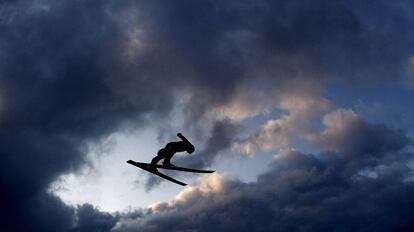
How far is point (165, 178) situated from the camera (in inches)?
1222

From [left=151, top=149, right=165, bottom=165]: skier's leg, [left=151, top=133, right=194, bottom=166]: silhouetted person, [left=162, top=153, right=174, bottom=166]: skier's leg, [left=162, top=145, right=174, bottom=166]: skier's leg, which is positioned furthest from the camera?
[left=151, top=149, right=165, bottom=165]: skier's leg

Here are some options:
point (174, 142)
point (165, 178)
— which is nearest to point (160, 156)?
point (174, 142)

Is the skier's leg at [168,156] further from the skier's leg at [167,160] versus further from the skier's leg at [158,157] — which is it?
the skier's leg at [158,157]

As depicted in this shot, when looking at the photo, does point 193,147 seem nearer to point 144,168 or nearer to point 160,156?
point 160,156

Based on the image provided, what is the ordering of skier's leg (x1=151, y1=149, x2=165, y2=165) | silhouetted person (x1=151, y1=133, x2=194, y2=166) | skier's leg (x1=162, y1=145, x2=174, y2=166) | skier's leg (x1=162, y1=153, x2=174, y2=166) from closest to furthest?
silhouetted person (x1=151, y1=133, x2=194, y2=166) < skier's leg (x1=162, y1=145, x2=174, y2=166) < skier's leg (x1=162, y1=153, x2=174, y2=166) < skier's leg (x1=151, y1=149, x2=165, y2=165)

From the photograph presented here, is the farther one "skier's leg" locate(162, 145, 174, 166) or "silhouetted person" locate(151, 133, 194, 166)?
"skier's leg" locate(162, 145, 174, 166)

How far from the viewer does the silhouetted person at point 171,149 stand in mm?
25125

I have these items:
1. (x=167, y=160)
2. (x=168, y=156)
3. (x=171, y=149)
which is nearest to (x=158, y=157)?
(x=167, y=160)

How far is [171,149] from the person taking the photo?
26078 mm

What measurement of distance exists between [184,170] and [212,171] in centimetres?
264

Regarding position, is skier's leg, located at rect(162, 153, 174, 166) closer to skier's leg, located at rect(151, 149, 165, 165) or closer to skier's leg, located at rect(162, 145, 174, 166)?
skier's leg, located at rect(162, 145, 174, 166)

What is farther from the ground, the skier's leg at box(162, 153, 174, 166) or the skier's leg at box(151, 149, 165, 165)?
the skier's leg at box(151, 149, 165, 165)

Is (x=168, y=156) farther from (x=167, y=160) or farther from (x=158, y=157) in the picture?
Answer: (x=158, y=157)

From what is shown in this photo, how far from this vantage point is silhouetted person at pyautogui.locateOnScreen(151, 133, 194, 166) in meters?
25.1
